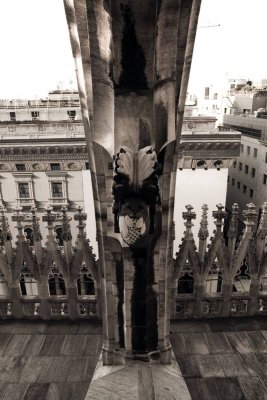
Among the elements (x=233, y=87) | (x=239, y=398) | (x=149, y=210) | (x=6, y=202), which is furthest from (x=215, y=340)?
(x=233, y=87)

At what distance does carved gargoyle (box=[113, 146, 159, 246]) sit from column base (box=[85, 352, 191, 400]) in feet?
6.52

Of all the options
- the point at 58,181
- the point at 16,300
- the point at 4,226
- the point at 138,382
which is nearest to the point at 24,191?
the point at 58,181

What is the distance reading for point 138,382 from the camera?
4148mm

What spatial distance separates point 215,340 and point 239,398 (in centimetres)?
128

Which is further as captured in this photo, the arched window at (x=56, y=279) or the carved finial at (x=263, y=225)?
the arched window at (x=56, y=279)

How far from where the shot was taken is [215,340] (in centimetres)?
614

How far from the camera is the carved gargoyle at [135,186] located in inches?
130

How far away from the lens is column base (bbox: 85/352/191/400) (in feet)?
12.8

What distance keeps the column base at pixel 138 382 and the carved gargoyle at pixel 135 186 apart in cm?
199

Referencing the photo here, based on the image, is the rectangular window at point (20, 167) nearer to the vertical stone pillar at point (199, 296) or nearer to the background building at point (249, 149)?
the background building at point (249, 149)

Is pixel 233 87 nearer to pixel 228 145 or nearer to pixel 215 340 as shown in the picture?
pixel 228 145

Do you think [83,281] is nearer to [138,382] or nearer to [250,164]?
[138,382]

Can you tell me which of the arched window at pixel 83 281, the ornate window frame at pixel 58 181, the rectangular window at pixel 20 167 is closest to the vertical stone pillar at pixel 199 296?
the arched window at pixel 83 281

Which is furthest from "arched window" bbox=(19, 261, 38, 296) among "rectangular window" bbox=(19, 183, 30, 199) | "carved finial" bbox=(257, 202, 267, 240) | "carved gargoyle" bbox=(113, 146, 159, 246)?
"rectangular window" bbox=(19, 183, 30, 199)
